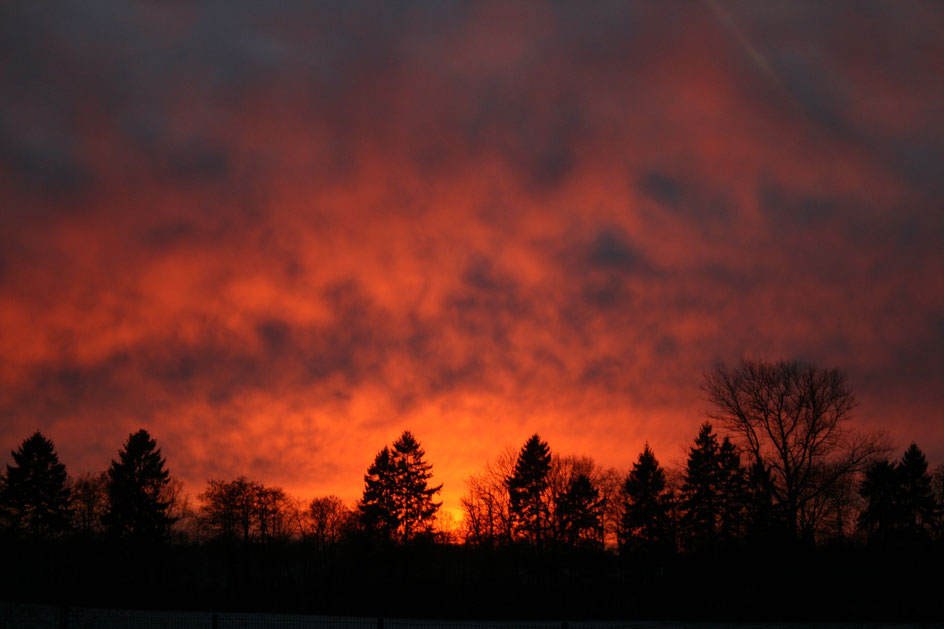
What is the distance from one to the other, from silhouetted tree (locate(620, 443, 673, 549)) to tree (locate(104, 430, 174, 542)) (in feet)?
144

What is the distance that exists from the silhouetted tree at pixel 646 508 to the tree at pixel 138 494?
43849mm

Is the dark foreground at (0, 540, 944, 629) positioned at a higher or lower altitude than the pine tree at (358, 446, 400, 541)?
lower

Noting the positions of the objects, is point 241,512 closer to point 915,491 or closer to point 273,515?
point 273,515

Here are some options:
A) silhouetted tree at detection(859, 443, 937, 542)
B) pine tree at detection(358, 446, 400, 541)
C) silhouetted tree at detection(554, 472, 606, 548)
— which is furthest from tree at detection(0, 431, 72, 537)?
silhouetted tree at detection(859, 443, 937, 542)

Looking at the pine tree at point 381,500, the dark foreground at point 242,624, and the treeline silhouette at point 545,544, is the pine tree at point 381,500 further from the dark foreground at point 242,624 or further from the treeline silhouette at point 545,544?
the dark foreground at point 242,624

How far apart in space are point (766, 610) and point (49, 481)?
211ft

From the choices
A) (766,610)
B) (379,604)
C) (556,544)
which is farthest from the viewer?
(556,544)

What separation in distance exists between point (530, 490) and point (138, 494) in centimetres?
3720

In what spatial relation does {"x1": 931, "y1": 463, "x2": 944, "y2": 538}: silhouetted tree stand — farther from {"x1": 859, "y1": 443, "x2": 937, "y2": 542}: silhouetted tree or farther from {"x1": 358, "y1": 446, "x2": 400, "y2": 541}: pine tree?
{"x1": 358, "y1": 446, "x2": 400, "y2": 541}: pine tree

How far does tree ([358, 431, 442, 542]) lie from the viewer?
2804 inches

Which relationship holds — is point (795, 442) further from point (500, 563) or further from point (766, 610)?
point (500, 563)

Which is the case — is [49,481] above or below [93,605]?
above

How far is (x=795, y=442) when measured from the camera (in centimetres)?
5219

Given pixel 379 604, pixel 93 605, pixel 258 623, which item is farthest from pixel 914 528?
pixel 93 605
